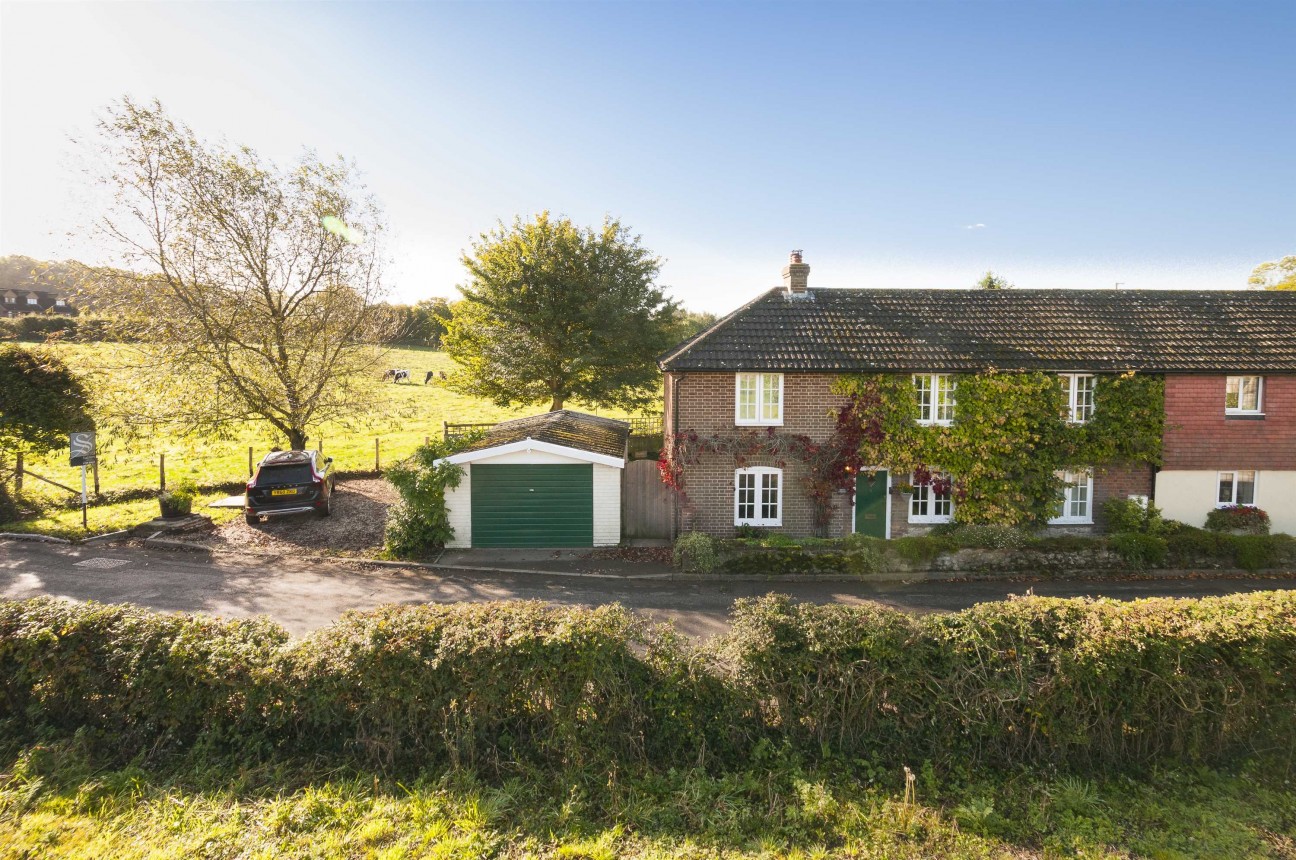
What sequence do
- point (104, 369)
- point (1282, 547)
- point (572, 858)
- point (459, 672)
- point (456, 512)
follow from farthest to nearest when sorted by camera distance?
1. point (104, 369)
2. point (456, 512)
3. point (1282, 547)
4. point (459, 672)
5. point (572, 858)

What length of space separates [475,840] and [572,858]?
93 centimetres

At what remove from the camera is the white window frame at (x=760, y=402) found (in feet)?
57.8

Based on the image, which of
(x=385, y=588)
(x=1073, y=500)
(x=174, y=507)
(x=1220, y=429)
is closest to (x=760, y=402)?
(x=1073, y=500)

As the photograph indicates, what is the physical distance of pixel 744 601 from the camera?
791 centimetres

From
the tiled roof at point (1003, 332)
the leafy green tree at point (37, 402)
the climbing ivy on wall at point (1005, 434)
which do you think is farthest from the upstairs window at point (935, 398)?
the leafy green tree at point (37, 402)

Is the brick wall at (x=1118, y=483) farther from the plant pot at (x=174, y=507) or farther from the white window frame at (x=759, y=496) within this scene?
the plant pot at (x=174, y=507)

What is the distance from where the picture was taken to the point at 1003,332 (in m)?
18.6

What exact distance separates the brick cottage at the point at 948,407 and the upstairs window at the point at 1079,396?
28 millimetres

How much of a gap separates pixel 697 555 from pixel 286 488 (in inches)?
501

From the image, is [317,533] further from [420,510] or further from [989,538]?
[989,538]

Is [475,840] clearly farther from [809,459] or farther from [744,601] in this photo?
[809,459]

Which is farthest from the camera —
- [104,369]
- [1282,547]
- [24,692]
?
[104,369]

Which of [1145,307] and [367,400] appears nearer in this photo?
[1145,307]

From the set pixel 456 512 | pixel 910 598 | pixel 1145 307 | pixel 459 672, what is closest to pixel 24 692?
pixel 459 672
